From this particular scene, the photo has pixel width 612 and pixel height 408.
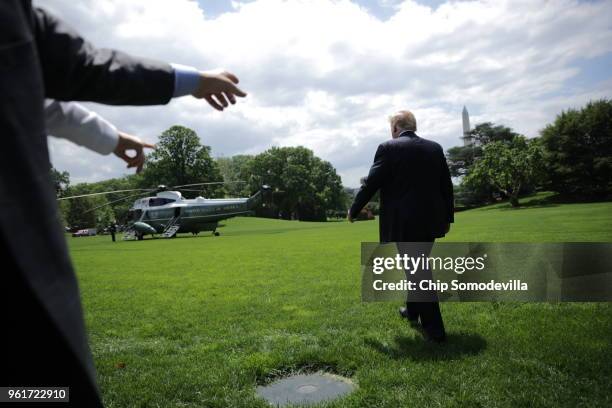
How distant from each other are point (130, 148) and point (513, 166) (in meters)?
72.3

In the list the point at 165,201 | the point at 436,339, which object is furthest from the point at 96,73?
the point at 165,201

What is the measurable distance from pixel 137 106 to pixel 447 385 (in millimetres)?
3404

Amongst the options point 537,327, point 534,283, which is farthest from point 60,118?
point 534,283

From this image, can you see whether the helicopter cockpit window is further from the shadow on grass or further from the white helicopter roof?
the shadow on grass

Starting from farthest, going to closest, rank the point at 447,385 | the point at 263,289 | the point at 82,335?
the point at 263,289 → the point at 447,385 → the point at 82,335

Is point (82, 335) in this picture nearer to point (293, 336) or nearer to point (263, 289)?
point (293, 336)

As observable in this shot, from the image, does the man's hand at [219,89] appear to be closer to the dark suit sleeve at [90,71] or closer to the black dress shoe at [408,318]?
the dark suit sleeve at [90,71]

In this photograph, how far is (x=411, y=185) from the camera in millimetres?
4848

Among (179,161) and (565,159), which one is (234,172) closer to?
(179,161)

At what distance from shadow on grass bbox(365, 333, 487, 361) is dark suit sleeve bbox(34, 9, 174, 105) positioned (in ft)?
12.4

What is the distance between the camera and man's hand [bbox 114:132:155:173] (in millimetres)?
1772

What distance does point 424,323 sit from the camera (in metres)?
4.82

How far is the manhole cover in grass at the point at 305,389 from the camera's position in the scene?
3.43 meters

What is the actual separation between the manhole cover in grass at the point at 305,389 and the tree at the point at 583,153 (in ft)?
235
